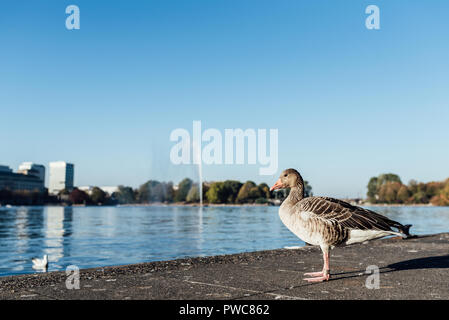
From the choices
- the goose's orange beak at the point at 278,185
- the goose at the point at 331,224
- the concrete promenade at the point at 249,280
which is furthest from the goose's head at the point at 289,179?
the concrete promenade at the point at 249,280

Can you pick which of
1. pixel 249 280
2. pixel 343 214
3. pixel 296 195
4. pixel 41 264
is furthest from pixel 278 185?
pixel 41 264

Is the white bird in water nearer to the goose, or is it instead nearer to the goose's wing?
the goose

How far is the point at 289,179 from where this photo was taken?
838 cm

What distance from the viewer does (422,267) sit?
30.4 ft

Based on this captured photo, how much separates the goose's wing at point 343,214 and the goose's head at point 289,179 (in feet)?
2.18

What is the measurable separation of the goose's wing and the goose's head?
0.66 meters

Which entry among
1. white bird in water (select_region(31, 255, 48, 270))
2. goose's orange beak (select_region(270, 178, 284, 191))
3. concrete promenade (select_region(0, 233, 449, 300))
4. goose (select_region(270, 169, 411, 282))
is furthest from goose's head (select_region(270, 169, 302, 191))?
white bird in water (select_region(31, 255, 48, 270))

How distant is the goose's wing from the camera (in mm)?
7344

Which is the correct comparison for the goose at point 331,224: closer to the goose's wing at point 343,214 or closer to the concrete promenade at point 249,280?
the goose's wing at point 343,214

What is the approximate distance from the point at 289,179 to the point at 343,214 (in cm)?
135

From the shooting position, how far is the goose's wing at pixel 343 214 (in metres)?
7.34
